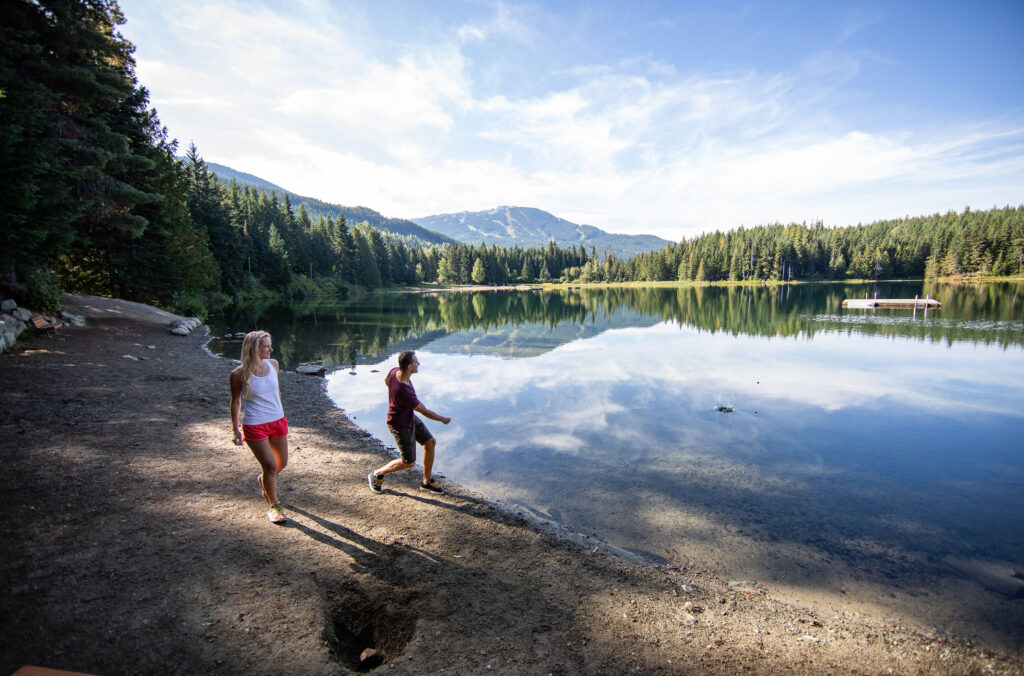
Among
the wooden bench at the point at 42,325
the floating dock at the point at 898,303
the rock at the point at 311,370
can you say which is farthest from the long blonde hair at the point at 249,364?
the floating dock at the point at 898,303

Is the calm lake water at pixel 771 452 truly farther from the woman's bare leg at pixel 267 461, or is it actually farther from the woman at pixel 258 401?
the woman at pixel 258 401

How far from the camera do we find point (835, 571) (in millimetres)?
6719

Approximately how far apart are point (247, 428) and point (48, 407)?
867cm

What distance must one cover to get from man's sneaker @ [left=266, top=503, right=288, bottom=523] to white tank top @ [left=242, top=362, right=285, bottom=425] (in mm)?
1472

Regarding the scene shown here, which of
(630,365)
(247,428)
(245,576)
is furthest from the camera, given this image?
(630,365)

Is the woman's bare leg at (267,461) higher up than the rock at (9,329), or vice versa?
the rock at (9,329)

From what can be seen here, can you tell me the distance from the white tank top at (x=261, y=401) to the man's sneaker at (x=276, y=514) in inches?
57.9

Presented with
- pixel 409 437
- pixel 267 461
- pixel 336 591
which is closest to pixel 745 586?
pixel 336 591

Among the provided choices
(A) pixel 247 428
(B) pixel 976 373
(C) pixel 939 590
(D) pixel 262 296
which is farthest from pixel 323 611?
(D) pixel 262 296

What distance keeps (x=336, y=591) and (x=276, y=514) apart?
6.59ft

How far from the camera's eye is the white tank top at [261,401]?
19.5 ft

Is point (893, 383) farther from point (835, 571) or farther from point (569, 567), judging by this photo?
point (569, 567)

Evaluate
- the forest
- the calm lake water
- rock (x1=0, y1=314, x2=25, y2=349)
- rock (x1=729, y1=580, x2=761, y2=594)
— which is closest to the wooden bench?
rock (x1=0, y1=314, x2=25, y2=349)

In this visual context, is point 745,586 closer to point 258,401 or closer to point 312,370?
point 258,401
